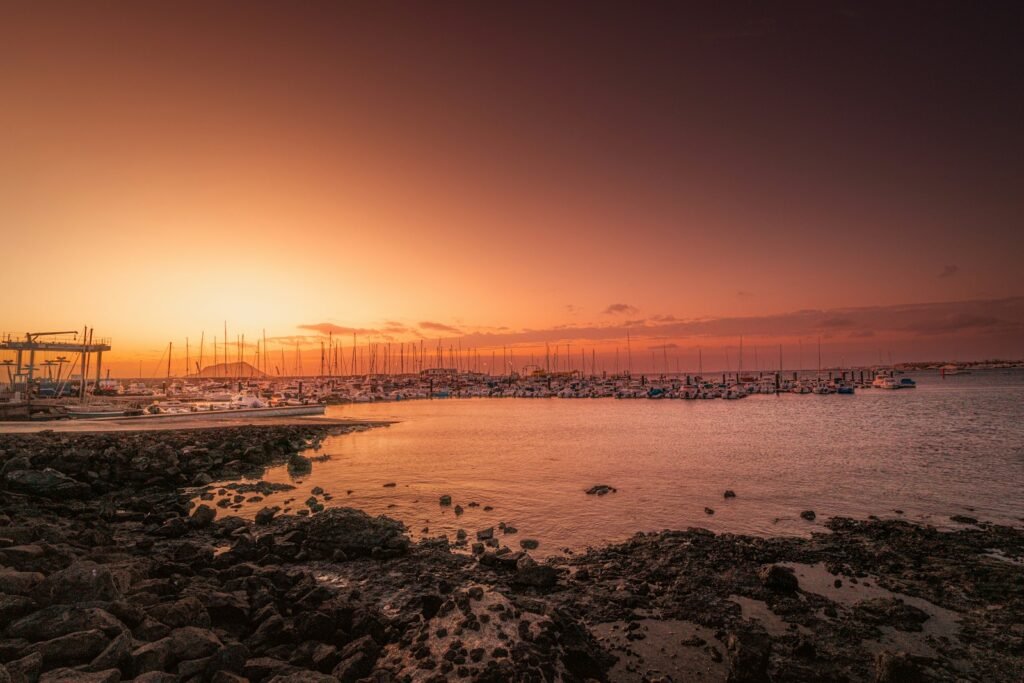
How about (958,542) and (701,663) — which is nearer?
(701,663)

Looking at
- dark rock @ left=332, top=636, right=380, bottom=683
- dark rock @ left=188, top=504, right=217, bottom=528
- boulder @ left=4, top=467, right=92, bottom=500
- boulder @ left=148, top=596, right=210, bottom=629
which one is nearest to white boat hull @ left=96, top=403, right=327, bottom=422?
boulder @ left=4, top=467, right=92, bottom=500

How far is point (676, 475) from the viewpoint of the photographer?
27.1m

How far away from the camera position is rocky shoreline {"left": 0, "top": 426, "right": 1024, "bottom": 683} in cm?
785

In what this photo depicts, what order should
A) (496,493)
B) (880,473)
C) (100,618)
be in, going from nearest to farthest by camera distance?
(100,618), (496,493), (880,473)

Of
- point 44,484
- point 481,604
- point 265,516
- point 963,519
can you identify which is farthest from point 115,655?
point 963,519

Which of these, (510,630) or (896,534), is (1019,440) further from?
(510,630)

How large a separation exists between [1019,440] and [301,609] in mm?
52961

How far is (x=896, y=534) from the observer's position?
1598 centimetres

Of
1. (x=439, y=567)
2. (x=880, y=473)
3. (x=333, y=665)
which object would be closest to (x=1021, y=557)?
(x=880, y=473)

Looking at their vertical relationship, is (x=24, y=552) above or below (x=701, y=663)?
above

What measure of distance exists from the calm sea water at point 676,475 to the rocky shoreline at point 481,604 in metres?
2.83

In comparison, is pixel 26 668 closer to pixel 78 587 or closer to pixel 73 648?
pixel 73 648

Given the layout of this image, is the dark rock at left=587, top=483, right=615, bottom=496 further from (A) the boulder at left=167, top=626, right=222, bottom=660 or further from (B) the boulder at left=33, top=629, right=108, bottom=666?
(B) the boulder at left=33, top=629, right=108, bottom=666

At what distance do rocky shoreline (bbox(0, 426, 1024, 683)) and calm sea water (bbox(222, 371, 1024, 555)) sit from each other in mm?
2833
